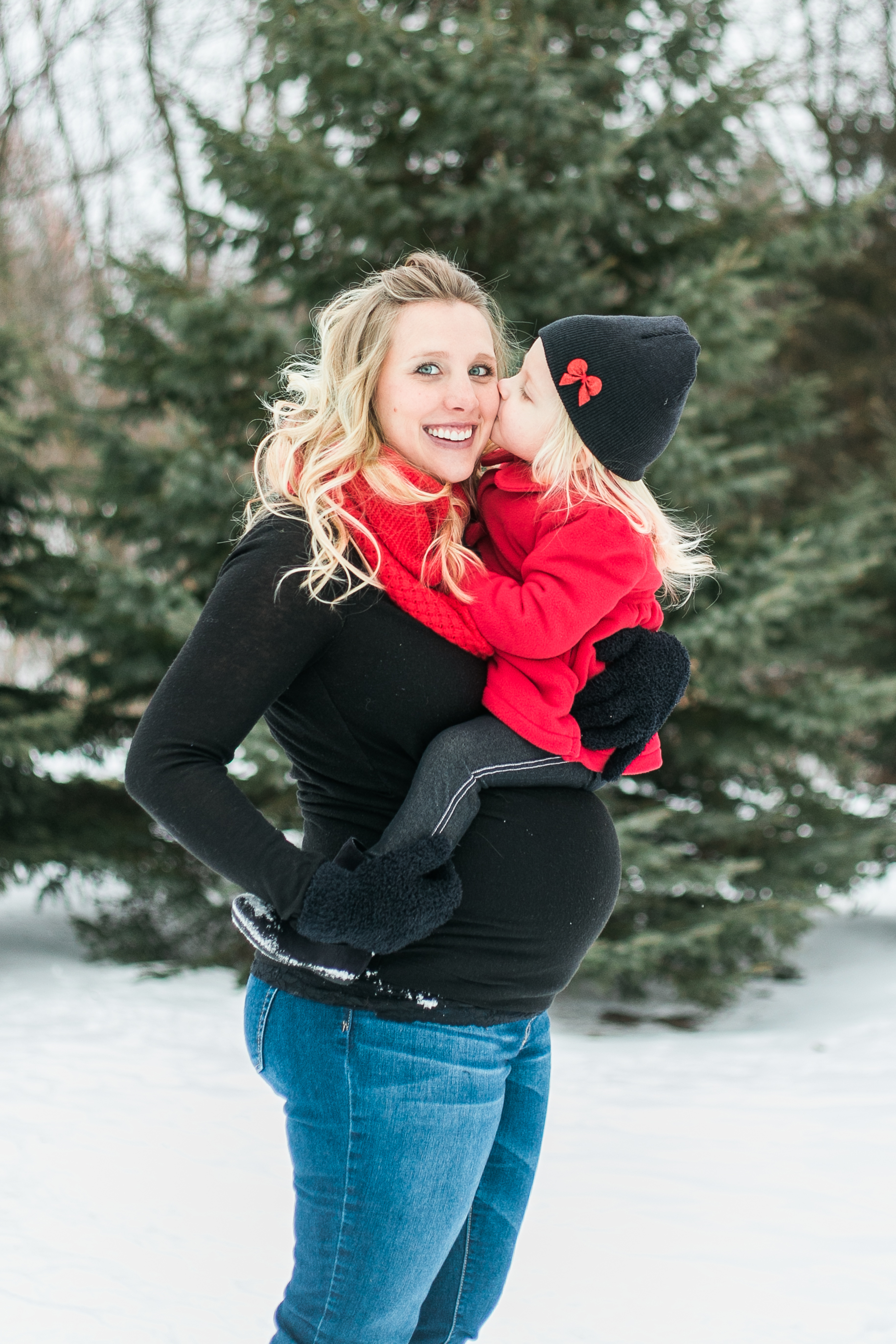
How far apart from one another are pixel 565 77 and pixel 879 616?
3.51m

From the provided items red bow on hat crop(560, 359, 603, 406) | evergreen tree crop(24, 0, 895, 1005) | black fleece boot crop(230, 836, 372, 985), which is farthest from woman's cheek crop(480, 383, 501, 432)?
evergreen tree crop(24, 0, 895, 1005)

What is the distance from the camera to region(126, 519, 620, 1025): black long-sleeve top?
1.29m

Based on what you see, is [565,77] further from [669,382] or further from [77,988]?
[77,988]

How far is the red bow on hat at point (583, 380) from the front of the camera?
1.62m

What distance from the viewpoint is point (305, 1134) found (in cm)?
138

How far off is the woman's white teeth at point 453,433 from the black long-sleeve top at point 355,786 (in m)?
0.33

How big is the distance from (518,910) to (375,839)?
0.23 metres

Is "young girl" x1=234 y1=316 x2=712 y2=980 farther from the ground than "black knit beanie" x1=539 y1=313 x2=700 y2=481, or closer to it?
closer to it

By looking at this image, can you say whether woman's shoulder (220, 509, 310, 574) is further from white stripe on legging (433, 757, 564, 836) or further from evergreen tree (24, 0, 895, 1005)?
evergreen tree (24, 0, 895, 1005)

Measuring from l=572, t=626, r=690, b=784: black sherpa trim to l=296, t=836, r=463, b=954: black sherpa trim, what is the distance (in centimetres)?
39

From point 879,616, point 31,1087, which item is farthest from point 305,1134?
point 879,616

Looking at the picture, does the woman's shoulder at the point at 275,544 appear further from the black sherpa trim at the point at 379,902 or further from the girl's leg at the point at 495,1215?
the girl's leg at the point at 495,1215

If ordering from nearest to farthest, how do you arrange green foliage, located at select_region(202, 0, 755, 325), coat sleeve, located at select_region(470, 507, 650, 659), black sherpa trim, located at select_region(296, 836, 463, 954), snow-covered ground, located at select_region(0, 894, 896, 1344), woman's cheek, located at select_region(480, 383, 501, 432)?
black sherpa trim, located at select_region(296, 836, 463, 954) < coat sleeve, located at select_region(470, 507, 650, 659) < woman's cheek, located at select_region(480, 383, 501, 432) < snow-covered ground, located at select_region(0, 894, 896, 1344) < green foliage, located at select_region(202, 0, 755, 325)

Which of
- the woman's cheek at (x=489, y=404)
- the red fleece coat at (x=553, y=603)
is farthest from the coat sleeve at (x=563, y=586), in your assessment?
the woman's cheek at (x=489, y=404)
